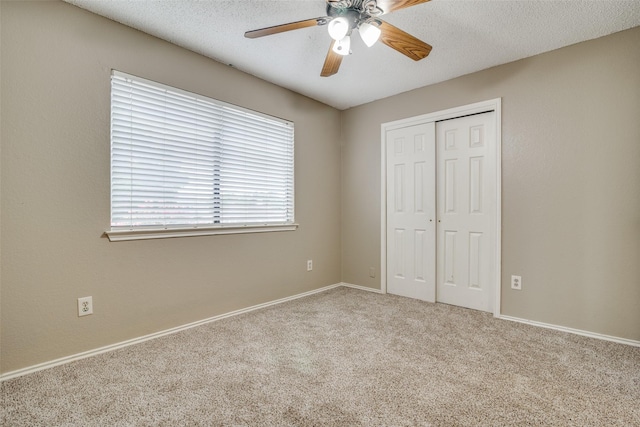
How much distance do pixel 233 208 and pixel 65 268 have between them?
133 centimetres

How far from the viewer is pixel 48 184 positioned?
78.8 inches

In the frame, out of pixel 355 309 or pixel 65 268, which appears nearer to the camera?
pixel 65 268

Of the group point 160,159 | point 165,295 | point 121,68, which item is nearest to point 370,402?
point 165,295

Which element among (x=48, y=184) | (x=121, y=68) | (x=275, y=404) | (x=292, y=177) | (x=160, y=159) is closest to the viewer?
(x=275, y=404)

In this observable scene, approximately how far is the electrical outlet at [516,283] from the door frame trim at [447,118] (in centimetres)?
10

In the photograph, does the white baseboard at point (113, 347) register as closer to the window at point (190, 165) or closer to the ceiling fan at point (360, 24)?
the window at point (190, 165)

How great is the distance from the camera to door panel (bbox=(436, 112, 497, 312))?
305 cm

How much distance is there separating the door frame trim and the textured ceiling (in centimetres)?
35

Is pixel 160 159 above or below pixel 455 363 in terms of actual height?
above

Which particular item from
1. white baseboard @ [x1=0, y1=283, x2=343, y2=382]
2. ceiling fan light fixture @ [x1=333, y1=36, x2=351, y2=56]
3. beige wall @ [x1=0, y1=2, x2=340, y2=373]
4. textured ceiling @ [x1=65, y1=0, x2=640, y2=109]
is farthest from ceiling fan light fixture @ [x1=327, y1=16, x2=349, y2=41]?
white baseboard @ [x1=0, y1=283, x2=343, y2=382]

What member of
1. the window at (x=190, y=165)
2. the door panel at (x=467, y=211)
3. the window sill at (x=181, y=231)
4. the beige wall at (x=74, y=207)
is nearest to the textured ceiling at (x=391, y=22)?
the beige wall at (x=74, y=207)

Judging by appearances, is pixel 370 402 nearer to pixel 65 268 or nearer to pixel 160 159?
pixel 65 268

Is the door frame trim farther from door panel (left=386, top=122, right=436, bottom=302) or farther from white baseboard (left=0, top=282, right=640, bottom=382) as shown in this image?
white baseboard (left=0, top=282, right=640, bottom=382)

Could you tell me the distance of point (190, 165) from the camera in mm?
2695
